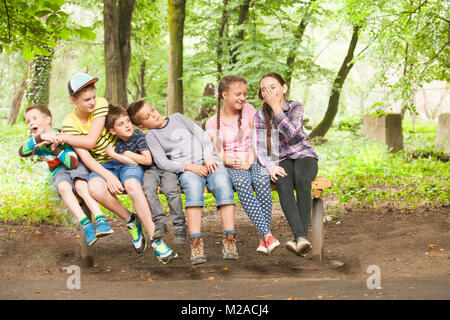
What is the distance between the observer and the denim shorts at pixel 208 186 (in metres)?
4.32

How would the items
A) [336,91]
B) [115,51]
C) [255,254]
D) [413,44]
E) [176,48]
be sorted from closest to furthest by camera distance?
[255,254]
[413,44]
[115,51]
[176,48]
[336,91]

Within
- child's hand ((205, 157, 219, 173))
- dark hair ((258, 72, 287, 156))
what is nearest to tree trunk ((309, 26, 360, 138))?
dark hair ((258, 72, 287, 156))

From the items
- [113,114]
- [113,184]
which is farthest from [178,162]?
[113,114]

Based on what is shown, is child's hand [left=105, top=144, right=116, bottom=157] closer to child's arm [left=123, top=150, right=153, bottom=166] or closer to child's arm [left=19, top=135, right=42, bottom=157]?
child's arm [left=123, top=150, right=153, bottom=166]

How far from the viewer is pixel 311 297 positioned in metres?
3.48

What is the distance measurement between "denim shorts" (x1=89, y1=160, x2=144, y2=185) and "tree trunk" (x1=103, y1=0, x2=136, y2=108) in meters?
5.04

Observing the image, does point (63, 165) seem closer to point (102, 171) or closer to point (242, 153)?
point (102, 171)

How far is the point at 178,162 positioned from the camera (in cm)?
454

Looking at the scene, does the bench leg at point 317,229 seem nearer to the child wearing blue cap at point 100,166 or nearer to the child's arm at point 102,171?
the child wearing blue cap at point 100,166

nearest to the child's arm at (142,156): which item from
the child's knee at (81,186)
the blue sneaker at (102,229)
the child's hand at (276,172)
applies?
the child's knee at (81,186)

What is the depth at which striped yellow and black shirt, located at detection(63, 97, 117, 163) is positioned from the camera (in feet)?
14.6

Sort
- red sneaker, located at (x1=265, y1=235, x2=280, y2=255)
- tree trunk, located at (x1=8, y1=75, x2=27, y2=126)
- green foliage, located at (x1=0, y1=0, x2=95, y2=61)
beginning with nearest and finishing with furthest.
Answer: red sneaker, located at (x1=265, y1=235, x2=280, y2=255) → green foliage, located at (x1=0, y1=0, x2=95, y2=61) → tree trunk, located at (x1=8, y1=75, x2=27, y2=126)

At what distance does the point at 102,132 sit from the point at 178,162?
73cm

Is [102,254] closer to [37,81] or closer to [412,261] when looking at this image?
[412,261]
